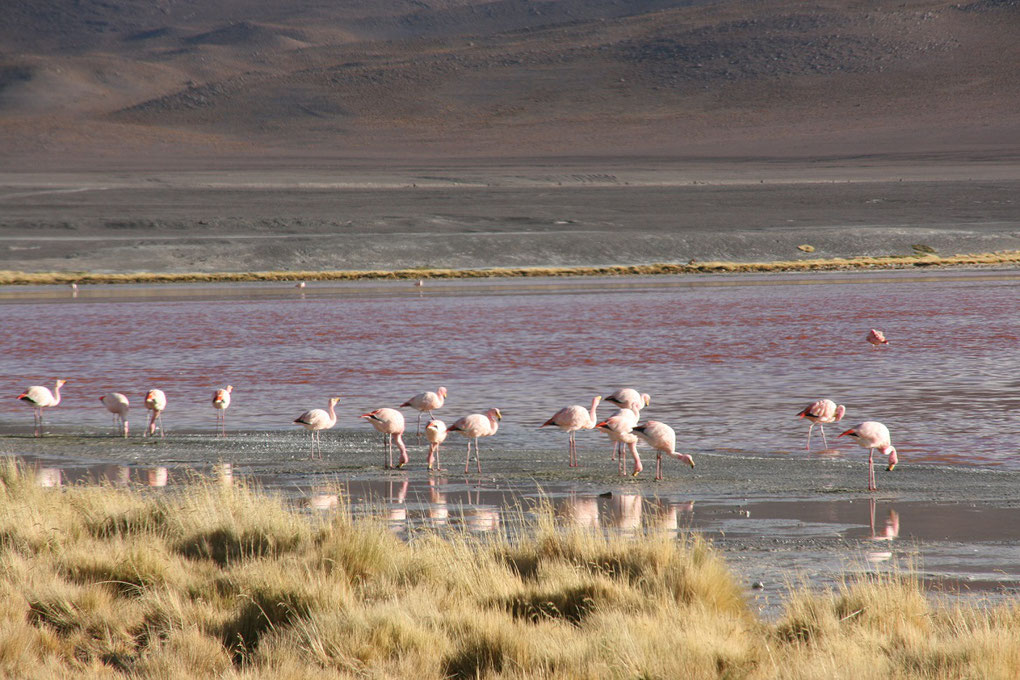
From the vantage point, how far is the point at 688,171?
289 feet

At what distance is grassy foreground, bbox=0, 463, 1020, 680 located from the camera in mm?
5859

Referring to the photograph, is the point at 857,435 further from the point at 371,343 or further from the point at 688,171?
the point at 688,171

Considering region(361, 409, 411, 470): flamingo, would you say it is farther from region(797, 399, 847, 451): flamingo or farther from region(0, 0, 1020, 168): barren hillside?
region(0, 0, 1020, 168): barren hillside

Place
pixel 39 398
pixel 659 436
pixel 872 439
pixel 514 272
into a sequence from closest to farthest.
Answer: pixel 872 439
pixel 659 436
pixel 39 398
pixel 514 272

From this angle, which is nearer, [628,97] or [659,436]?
[659,436]

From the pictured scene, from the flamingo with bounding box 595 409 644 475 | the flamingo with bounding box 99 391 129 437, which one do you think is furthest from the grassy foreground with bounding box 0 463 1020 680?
the flamingo with bounding box 99 391 129 437

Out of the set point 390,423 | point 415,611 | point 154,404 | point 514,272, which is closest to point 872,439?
point 390,423

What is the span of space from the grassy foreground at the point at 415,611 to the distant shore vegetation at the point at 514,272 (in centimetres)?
3587

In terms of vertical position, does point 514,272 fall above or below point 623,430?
above

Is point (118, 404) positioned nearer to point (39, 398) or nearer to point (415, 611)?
point (39, 398)

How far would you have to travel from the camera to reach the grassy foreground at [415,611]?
5859 mm

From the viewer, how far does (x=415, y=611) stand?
657 cm

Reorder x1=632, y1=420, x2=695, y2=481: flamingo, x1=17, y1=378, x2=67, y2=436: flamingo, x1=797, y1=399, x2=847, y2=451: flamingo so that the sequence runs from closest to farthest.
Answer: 1. x1=632, y1=420, x2=695, y2=481: flamingo
2. x1=797, y1=399, x2=847, y2=451: flamingo
3. x1=17, y1=378, x2=67, y2=436: flamingo

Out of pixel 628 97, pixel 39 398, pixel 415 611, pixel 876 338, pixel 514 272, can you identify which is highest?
pixel 628 97
